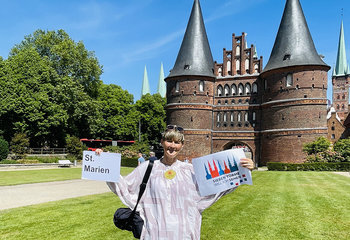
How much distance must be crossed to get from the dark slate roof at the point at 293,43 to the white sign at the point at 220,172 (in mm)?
32558

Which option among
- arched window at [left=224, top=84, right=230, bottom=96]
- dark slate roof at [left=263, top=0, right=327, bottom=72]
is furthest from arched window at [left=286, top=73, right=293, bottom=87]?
arched window at [left=224, top=84, right=230, bottom=96]

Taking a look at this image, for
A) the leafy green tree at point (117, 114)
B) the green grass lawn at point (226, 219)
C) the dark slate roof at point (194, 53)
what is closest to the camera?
the green grass lawn at point (226, 219)

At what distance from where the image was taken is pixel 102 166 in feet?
11.3

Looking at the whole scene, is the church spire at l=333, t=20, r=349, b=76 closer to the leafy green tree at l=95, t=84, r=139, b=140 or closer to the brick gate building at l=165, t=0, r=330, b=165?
the brick gate building at l=165, t=0, r=330, b=165

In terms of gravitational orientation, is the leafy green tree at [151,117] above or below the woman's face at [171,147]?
above

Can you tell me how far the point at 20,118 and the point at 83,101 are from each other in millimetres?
7240

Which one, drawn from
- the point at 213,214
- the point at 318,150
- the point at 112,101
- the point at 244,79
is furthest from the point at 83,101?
the point at 213,214

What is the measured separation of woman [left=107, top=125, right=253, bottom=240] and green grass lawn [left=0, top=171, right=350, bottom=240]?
3.29 metres

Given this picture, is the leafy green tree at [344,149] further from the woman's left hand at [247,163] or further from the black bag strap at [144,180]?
the black bag strap at [144,180]

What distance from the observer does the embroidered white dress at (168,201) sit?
9.77 ft

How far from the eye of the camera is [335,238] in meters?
6.16

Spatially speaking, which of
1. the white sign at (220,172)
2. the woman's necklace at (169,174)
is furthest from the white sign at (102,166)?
the white sign at (220,172)

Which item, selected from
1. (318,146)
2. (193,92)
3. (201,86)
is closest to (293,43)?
(201,86)

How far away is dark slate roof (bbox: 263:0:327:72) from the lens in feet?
108
